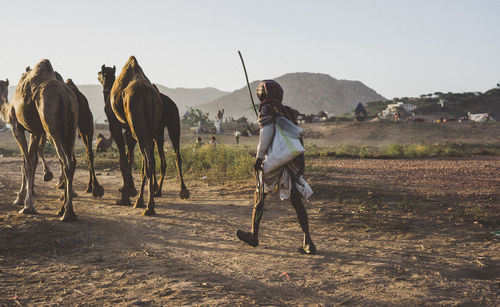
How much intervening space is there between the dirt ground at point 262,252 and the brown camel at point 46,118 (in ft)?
1.68

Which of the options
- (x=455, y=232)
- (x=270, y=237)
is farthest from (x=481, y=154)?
(x=270, y=237)

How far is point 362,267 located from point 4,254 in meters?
3.80

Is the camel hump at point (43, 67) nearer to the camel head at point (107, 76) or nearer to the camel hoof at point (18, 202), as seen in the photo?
the camel head at point (107, 76)

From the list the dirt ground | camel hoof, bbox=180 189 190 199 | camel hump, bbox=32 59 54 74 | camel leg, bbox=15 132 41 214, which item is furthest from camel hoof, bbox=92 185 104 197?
camel hump, bbox=32 59 54 74

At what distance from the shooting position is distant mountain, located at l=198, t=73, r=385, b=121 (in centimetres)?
13562

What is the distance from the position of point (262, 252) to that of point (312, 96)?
14133 centimetres

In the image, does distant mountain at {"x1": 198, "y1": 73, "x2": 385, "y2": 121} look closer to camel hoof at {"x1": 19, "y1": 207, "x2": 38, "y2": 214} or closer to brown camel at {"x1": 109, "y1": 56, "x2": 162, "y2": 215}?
brown camel at {"x1": 109, "y1": 56, "x2": 162, "y2": 215}

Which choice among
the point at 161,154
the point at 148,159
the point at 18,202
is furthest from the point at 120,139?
the point at 18,202

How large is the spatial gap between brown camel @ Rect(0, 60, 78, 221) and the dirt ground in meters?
0.51

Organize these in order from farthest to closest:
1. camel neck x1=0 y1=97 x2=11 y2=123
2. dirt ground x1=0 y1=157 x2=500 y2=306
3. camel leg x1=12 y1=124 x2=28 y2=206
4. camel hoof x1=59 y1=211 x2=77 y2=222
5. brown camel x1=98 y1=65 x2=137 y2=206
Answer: brown camel x1=98 y1=65 x2=137 y2=206 < camel neck x1=0 y1=97 x2=11 y2=123 < camel leg x1=12 y1=124 x2=28 y2=206 < camel hoof x1=59 y1=211 x2=77 y2=222 < dirt ground x1=0 y1=157 x2=500 y2=306

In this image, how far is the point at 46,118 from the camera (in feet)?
18.1

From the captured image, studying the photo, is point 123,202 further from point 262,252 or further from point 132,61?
point 262,252

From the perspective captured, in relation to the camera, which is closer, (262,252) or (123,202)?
(262,252)

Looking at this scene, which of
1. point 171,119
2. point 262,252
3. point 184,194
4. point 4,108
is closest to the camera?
point 262,252
